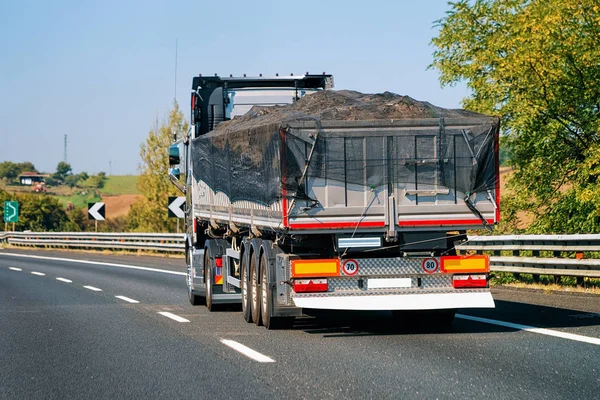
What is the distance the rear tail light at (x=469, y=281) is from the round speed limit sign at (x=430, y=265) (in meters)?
0.22

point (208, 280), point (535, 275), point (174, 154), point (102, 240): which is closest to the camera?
point (208, 280)

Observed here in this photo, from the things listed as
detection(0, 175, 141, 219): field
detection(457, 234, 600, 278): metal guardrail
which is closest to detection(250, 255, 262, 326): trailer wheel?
detection(457, 234, 600, 278): metal guardrail

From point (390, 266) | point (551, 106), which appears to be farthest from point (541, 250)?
point (390, 266)

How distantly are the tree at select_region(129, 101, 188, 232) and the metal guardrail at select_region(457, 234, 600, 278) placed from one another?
150 ft

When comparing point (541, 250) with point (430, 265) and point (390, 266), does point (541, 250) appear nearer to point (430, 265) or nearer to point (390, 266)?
point (430, 265)

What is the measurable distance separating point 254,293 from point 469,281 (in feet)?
9.16

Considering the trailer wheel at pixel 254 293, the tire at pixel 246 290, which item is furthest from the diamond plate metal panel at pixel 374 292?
the tire at pixel 246 290

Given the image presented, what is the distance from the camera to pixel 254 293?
12.5 meters

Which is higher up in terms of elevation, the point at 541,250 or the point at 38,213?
the point at 38,213

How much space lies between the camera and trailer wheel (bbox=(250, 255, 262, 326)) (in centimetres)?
1235

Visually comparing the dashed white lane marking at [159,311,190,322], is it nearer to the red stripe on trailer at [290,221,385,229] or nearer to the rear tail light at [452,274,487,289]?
the red stripe on trailer at [290,221,385,229]

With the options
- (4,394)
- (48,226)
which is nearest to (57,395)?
(4,394)

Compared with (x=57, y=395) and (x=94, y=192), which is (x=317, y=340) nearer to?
(x=57, y=395)

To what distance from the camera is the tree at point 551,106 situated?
869 inches
